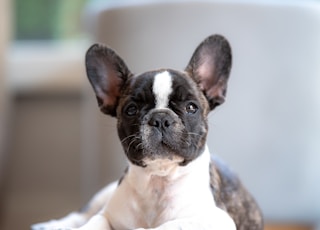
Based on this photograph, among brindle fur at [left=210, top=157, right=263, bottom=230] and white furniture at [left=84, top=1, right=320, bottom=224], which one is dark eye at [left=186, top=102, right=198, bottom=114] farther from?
white furniture at [left=84, top=1, right=320, bottom=224]

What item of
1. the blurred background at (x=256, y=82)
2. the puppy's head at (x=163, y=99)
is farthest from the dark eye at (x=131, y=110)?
the blurred background at (x=256, y=82)

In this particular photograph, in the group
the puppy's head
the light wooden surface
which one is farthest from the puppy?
the light wooden surface

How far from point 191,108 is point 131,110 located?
0.10 meters

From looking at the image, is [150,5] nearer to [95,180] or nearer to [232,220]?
[95,180]

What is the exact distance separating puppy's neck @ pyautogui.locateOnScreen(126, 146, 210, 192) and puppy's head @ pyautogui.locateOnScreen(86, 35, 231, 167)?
1.3 inches

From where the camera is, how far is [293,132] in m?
2.30

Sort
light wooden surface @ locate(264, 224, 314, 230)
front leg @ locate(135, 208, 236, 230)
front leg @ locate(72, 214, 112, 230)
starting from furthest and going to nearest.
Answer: light wooden surface @ locate(264, 224, 314, 230) → front leg @ locate(72, 214, 112, 230) → front leg @ locate(135, 208, 236, 230)

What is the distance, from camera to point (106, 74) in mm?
1290

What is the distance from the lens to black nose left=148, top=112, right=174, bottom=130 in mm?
1132

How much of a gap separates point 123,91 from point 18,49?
2175mm

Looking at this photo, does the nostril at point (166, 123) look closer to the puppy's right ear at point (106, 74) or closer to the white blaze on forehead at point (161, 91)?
the white blaze on forehead at point (161, 91)

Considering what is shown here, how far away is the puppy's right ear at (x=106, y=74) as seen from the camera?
127cm

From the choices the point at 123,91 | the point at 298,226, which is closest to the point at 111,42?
the point at 298,226

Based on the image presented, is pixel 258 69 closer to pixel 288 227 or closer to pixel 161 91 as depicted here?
pixel 288 227
